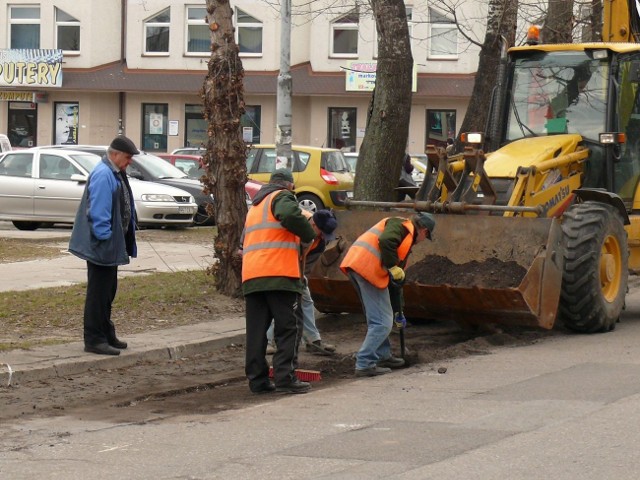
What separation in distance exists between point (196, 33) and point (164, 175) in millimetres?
21511

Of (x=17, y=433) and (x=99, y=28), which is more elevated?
(x=99, y=28)

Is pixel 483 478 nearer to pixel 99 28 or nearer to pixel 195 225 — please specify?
pixel 195 225

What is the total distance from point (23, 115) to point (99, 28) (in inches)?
185

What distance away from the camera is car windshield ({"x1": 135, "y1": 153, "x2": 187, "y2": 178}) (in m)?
24.5

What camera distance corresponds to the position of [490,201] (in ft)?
41.4

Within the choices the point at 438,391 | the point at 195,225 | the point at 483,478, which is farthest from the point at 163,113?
the point at 483,478

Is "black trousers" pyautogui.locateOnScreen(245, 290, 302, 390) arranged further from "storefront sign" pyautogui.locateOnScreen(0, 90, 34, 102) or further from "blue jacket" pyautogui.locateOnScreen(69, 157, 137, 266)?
"storefront sign" pyautogui.locateOnScreen(0, 90, 34, 102)

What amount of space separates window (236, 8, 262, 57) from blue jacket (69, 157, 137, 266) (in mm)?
34034

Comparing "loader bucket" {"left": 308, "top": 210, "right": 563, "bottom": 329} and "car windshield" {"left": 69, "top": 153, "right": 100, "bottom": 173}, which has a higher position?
"car windshield" {"left": 69, "top": 153, "right": 100, "bottom": 173}

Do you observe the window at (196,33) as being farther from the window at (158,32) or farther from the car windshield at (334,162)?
the car windshield at (334,162)

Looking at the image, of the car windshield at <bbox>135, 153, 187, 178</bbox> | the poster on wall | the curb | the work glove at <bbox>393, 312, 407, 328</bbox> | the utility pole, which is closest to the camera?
the curb

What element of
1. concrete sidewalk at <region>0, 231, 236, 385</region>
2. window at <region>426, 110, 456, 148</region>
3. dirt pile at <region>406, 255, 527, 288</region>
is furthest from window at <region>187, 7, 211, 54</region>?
dirt pile at <region>406, 255, 527, 288</region>

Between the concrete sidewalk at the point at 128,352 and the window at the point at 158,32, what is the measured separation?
33.9m

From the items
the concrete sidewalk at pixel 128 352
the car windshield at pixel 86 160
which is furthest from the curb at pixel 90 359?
the car windshield at pixel 86 160
